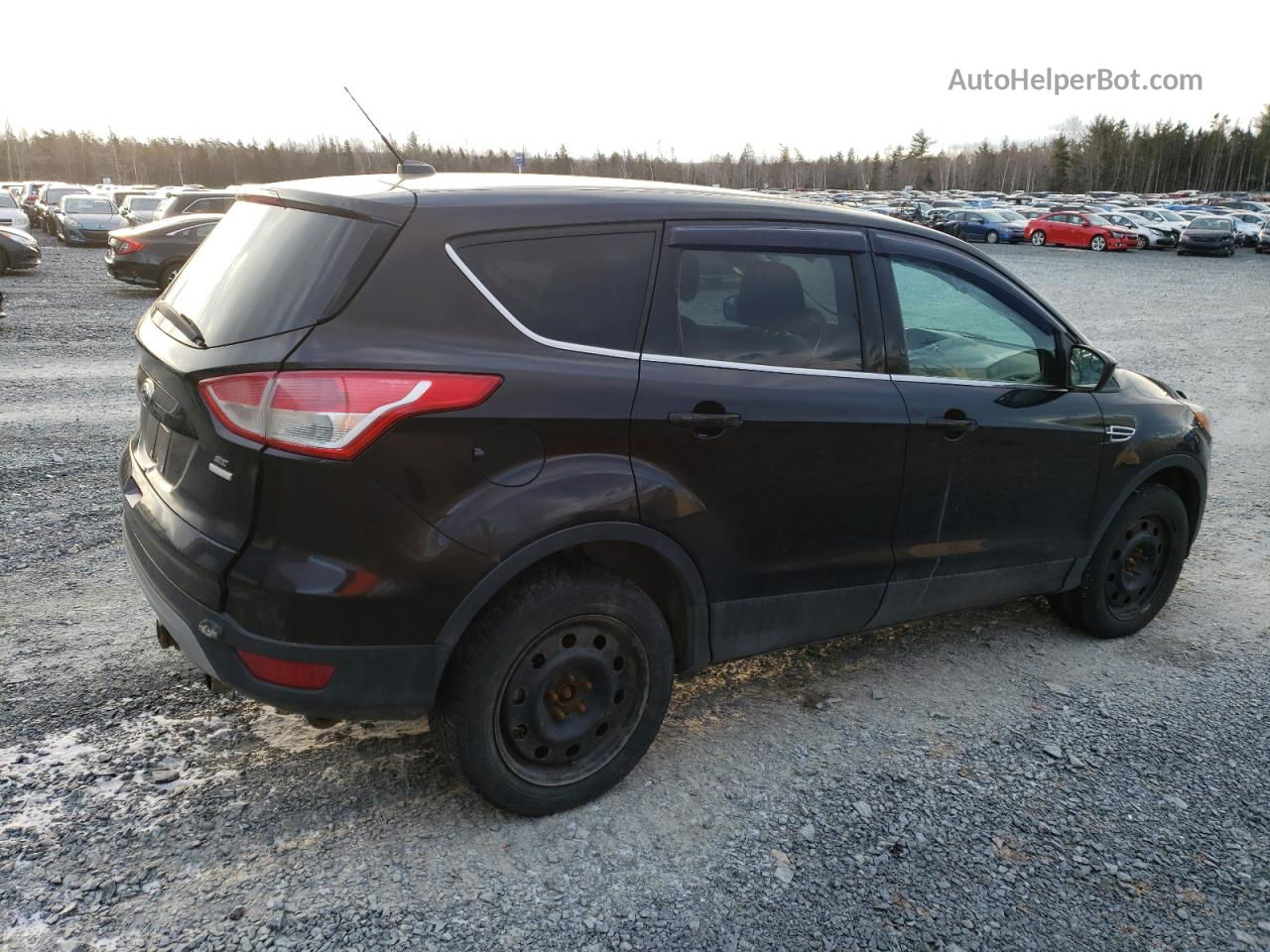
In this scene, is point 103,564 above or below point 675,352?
below

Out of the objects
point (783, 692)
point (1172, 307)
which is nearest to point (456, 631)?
point (783, 692)

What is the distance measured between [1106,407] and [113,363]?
10028 mm

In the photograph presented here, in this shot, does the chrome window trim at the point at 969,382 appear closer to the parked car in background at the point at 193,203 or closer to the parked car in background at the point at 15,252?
the parked car in background at the point at 193,203

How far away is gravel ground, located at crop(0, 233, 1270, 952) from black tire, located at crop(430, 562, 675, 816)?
147mm

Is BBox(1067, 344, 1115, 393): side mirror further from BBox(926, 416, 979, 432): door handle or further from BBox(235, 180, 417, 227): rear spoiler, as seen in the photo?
BBox(235, 180, 417, 227): rear spoiler

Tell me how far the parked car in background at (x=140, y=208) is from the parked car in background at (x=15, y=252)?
5939 mm

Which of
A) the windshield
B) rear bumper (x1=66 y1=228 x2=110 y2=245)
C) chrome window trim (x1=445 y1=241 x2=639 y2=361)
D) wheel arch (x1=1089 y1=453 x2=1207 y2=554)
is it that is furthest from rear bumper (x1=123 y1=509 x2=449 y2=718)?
the windshield

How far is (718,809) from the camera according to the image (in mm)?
3133

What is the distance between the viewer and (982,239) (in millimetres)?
40688

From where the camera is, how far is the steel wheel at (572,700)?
2.89 meters

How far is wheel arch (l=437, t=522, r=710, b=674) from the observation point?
2695mm

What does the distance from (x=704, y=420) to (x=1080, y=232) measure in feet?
A: 131

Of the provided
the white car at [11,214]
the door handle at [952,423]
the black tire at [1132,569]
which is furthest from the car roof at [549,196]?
the white car at [11,214]

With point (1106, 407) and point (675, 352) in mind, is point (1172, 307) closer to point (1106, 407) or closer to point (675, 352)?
point (1106, 407)
